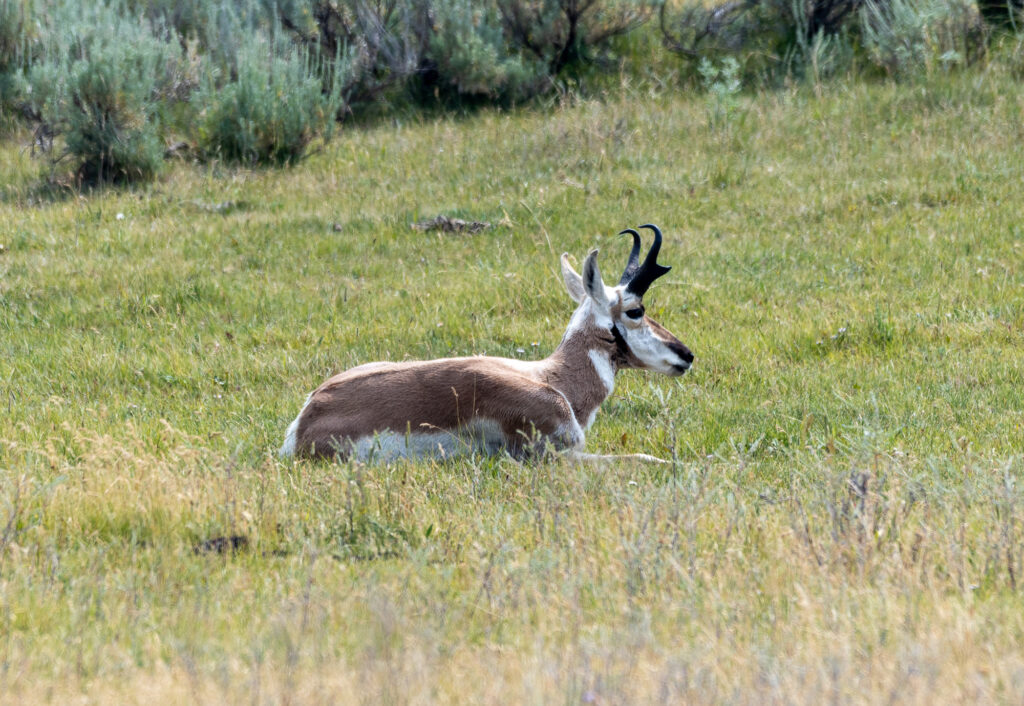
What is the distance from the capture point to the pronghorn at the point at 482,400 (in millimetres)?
6812

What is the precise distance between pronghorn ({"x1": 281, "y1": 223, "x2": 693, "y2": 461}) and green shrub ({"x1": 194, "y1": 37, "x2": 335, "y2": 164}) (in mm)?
8506

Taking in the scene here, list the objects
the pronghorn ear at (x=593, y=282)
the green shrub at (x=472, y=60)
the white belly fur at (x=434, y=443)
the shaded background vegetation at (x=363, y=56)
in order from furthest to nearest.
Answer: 1. the green shrub at (x=472, y=60)
2. the shaded background vegetation at (x=363, y=56)
3. the pronghorn ear at (x=593, y=282)
4. the white belly fur at (x=434, y=443)

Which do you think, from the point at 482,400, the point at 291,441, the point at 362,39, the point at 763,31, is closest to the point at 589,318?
the point at 482,400

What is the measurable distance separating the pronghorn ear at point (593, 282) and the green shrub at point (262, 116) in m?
8.47

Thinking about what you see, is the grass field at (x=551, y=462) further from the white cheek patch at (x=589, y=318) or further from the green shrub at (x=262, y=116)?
the white cheek patch at (x=589, y=318)

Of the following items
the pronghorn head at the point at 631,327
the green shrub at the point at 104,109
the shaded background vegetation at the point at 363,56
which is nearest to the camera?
the pronghorn head at the point at 631,327

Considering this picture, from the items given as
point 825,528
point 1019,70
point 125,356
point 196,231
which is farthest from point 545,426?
point 1019,70

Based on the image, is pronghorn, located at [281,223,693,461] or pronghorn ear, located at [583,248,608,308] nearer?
pronghorn, located at [281,223,693,461]

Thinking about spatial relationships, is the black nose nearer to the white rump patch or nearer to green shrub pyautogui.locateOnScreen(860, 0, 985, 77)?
the white rump patch

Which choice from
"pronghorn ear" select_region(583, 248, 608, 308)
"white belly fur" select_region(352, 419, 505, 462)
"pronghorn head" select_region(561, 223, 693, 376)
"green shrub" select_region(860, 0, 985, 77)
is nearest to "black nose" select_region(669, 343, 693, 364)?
"pronghorn head" select_region(561, 223, 693, 376)

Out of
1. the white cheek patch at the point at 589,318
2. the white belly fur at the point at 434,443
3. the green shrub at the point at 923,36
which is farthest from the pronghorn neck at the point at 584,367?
the green shrub at the point at 923,36

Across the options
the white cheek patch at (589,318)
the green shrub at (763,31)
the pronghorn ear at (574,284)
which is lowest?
A: the white cheek patch at (589,318)

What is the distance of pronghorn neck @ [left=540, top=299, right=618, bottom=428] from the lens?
757cm

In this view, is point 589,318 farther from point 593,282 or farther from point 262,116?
point 262,116
